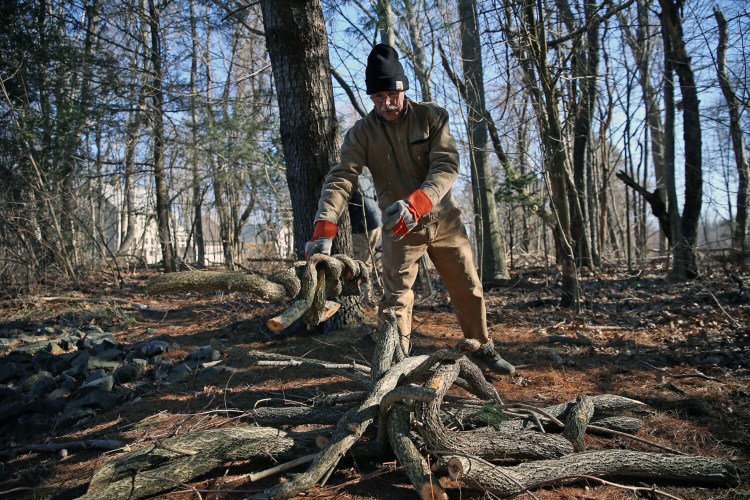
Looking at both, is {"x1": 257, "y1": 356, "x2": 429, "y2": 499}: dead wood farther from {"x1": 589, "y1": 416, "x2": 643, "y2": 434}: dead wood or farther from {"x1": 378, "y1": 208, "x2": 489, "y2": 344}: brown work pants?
{"x1": 589, "y1": 416, "x2": 643, "y2": 434}: dead wood

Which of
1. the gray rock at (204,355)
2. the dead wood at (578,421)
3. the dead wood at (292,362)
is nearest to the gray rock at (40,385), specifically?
the gray rock at (204,355)

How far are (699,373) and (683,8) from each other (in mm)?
5545

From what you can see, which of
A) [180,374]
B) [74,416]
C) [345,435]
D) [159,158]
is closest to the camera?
[345,435]

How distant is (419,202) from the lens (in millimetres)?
2939

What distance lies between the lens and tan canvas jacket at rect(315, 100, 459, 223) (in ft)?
11.5

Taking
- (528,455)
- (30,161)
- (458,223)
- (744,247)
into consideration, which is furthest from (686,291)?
(30,161)

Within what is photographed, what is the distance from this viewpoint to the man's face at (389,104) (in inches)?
136

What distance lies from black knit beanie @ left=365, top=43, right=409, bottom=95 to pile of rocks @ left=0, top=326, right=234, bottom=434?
2698 mm

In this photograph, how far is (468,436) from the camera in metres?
2.50

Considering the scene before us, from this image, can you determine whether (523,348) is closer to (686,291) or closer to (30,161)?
(686,291)

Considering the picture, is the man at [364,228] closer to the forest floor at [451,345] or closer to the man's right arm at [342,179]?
the forest floor at [451,345]

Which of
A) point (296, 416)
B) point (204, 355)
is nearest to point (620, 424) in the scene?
point (296, 416)

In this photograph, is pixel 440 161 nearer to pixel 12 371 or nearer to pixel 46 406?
pixel 46 406

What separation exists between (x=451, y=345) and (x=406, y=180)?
190 cm
